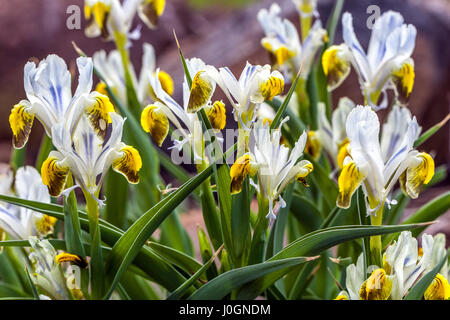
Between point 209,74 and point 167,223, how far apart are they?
0.50 meters

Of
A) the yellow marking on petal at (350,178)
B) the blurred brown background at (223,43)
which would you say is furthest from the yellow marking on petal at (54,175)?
the blurred brown background at (223,43)

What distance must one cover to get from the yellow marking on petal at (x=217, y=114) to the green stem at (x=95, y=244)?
190mm

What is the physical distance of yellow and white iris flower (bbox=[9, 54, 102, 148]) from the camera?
77 cm

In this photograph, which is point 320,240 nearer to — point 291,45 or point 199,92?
point 199,92

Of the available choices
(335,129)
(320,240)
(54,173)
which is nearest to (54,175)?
(54,173)

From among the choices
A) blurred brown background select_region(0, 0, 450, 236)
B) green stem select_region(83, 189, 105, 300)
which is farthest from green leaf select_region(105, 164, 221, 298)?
blurred brown background select_region(0, 0, 450, 236)

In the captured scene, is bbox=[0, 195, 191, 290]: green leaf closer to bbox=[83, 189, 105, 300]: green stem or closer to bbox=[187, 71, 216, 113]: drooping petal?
bbox=[83, 189, 105, 300]: green stem

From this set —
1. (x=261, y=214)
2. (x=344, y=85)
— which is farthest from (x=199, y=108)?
(x=344, y=85)

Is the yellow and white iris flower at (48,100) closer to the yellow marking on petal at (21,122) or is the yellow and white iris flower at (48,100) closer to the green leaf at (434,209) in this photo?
the yellow marking on petal at (21,122)

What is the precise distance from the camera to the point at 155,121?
0.83m

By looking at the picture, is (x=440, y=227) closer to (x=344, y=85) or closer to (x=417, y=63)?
(x=344, y=85)

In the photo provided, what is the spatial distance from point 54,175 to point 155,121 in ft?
0.51

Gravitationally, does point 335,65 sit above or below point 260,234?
above

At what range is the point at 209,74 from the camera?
2.61ft
